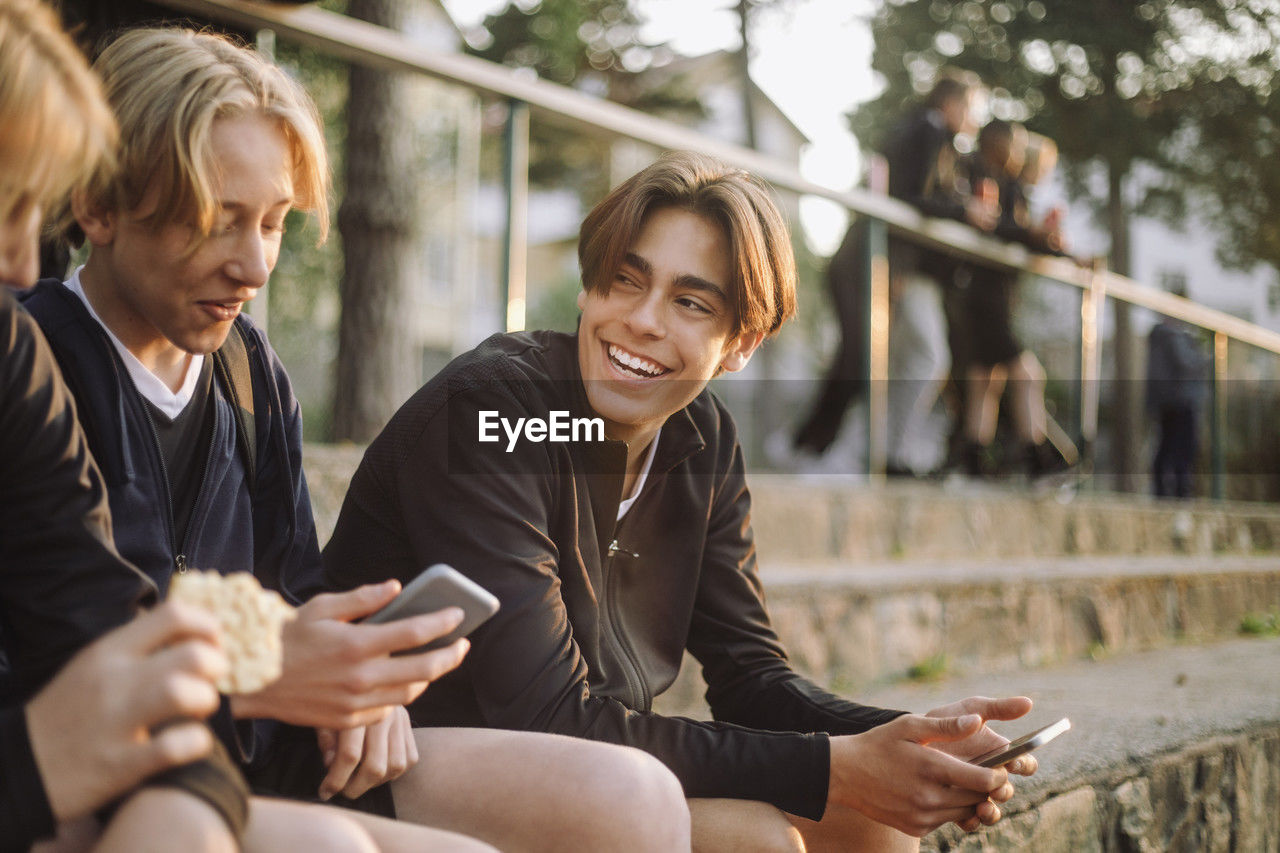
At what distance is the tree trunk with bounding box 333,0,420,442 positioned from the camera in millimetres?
5262

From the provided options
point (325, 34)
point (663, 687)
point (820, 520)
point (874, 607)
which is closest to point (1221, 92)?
point (820, 520)

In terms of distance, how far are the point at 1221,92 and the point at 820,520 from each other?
8225 millimetres

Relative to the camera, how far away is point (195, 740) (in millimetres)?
844

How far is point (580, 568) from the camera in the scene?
1.63 metres

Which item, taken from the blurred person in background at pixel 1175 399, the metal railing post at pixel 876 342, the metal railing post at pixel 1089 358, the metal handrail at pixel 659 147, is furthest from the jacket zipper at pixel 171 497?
the blurred person in background at pixel 1175 399

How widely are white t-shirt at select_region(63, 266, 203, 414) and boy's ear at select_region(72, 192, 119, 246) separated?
0.14ft

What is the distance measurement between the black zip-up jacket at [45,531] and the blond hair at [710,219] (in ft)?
2.92

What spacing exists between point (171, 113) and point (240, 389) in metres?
0.34

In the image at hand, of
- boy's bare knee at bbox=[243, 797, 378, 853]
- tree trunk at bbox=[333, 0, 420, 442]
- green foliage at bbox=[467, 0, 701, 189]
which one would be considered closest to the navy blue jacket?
boy's bare knee at bbox=[243, 797, 378, 853]

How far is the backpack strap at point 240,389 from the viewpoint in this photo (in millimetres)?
→ 1408

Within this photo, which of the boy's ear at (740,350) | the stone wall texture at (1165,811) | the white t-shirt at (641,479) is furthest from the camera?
the stone wall texture at (1165,811)

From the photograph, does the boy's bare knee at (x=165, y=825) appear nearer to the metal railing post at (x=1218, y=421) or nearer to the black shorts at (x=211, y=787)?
the black shorts at (x=211, y=787)

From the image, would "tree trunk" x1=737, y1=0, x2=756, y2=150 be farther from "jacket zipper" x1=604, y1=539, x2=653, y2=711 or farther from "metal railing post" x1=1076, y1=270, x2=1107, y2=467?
"jacket zipper" x1=604, y1=539, x2=653, y2=711

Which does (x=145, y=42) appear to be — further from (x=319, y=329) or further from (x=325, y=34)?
(x=319, y=329)
